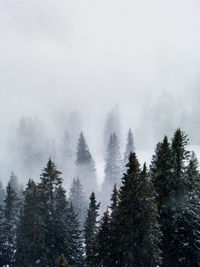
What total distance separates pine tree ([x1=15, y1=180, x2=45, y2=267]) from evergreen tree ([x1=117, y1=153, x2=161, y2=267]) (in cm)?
907

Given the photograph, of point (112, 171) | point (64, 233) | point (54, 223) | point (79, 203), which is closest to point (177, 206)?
point (64, 233)

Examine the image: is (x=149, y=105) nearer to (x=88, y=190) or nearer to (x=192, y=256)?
(x=88, y=190)

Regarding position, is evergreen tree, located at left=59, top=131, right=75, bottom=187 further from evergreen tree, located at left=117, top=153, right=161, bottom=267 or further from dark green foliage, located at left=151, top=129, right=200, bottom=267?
evergreen tree, located at left=117, top=153, right=161, bottom=267

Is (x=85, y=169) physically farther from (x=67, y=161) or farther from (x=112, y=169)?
(x=67, y=161)

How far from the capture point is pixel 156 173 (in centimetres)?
2392

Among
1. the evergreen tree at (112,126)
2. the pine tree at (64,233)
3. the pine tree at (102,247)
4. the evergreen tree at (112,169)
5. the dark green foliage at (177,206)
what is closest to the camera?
the dark green foliage at (177,206)

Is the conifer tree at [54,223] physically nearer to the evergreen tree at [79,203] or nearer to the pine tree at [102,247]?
the pine tree at [102,247]

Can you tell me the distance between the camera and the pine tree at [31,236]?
25141mm

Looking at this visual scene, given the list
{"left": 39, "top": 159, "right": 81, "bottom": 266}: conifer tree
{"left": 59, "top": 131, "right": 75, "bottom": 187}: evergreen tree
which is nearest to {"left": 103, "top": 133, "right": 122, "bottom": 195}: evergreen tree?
{"left": 59, "top": 131, "right": 75, "bottom": 187}: evergreen tree

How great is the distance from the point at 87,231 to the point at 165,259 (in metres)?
12.4

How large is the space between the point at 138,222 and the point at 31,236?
11.8 meters

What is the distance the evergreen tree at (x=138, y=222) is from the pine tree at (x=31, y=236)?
907 cm

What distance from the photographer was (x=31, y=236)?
25.6 m

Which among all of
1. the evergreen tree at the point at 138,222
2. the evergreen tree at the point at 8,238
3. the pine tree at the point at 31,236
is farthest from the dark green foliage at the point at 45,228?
the evergreen tree at the point at 138,222
